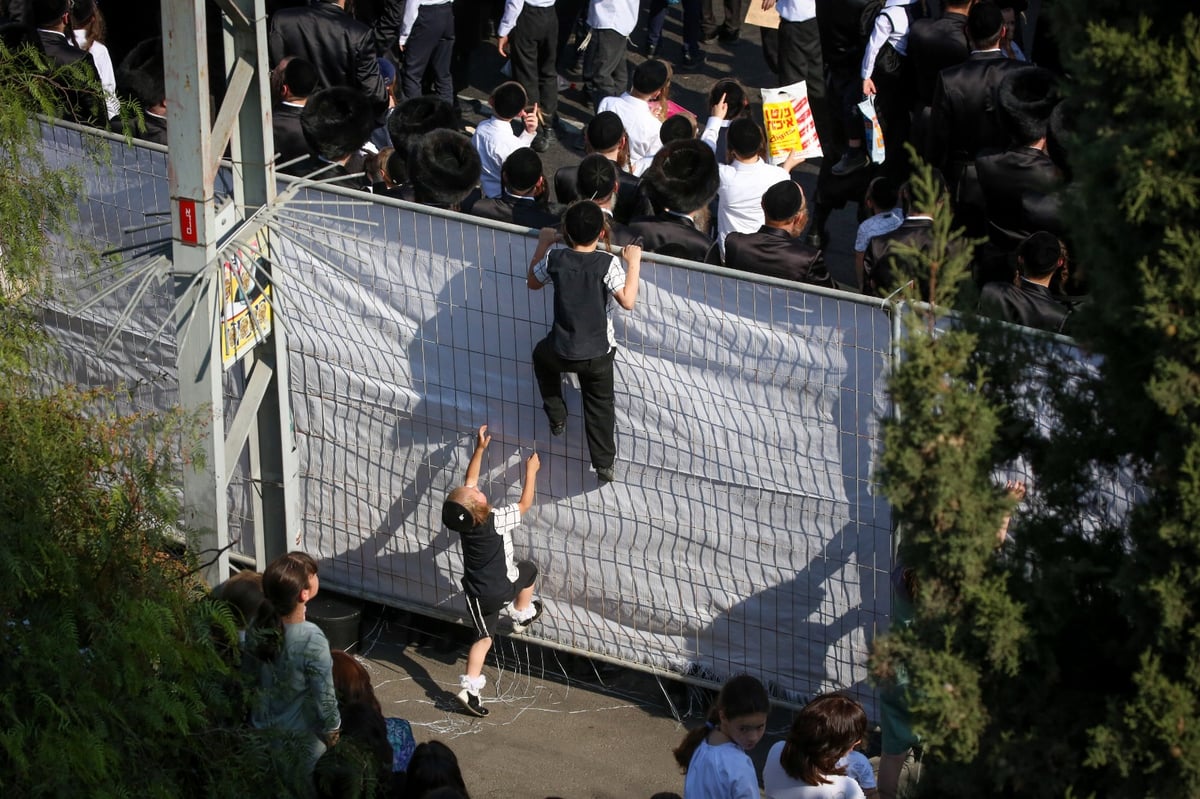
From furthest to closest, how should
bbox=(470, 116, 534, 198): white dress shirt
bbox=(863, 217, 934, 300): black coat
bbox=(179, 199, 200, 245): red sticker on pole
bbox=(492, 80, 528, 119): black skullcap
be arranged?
bbox=(492, 80, 528, 119): black skullcap
bbox=(470, 116, 534, 198): white dress shirt
bbox=(863, 217, 934, 300): black coat
bbox=(179, 199, 200, 245): red sticker on pole

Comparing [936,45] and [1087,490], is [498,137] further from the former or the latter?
[1087,490]

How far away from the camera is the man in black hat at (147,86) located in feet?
27.4

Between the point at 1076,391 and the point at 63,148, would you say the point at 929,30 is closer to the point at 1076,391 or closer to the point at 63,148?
the point at 63,148

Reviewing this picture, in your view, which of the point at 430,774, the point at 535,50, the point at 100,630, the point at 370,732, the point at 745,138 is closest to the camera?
the point at 100,630

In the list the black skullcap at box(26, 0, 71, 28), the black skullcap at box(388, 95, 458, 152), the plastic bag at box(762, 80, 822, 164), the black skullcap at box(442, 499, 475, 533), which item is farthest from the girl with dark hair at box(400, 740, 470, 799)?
the black skullcap at box(26, 0, 71, 28)

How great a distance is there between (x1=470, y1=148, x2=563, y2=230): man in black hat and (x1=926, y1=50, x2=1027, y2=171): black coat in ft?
8.39

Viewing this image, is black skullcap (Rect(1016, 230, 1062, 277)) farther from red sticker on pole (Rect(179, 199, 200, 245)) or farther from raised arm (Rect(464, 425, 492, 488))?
red sticker on pole (Rect(179, 199, 200, 245))

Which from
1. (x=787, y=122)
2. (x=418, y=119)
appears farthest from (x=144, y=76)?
(x=787, y=122)

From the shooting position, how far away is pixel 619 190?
318 inches

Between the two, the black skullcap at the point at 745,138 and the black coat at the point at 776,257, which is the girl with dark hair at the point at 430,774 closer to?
the black coat at the point at 776,257

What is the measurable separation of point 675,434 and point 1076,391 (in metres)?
2.79

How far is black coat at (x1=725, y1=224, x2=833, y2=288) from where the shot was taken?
6.91m

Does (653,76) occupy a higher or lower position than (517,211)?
higher

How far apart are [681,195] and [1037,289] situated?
1.88m
